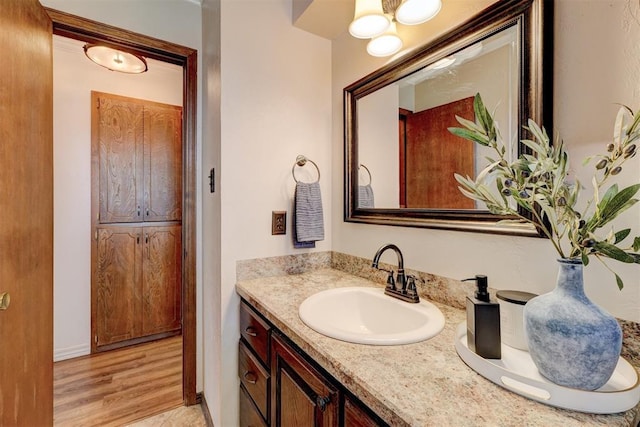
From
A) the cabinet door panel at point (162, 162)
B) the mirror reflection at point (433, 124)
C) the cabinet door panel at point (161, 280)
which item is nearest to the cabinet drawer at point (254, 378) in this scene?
the mirror reflection at point (433, 124)

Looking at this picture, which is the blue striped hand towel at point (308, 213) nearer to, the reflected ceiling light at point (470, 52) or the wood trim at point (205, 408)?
the reflected ceiling light at point (470, 52)

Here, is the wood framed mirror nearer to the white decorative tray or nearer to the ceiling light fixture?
the ceiling light fixture

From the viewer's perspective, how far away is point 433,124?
1.13m

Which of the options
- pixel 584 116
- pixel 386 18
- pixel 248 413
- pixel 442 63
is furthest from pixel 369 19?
pixel 248 413

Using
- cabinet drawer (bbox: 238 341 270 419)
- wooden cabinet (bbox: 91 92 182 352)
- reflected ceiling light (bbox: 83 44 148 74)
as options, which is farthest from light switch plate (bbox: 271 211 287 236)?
wooden cabinet (bbox: 91 92 182 352)

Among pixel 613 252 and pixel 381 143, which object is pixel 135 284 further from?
pixel 613 252

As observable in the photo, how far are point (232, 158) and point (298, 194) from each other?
0.36m

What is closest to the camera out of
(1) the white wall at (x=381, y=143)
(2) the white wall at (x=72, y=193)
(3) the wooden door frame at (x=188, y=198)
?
(1) the white wall at (x=381, y=143)

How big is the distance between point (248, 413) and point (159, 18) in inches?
82.9

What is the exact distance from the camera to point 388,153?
52.6 inches

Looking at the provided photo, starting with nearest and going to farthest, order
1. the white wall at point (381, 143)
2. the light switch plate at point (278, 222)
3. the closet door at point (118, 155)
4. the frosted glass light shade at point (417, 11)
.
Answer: the frosted glass light shade at point (417, 11), the white wall at point (381, 143), the light switch plate at point (278, 222), the closet door at point (118, 155)

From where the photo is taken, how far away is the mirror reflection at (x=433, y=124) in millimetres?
896

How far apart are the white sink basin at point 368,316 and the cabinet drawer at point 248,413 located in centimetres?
48

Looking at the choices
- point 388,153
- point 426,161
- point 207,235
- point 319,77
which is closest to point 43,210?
point 207,235
